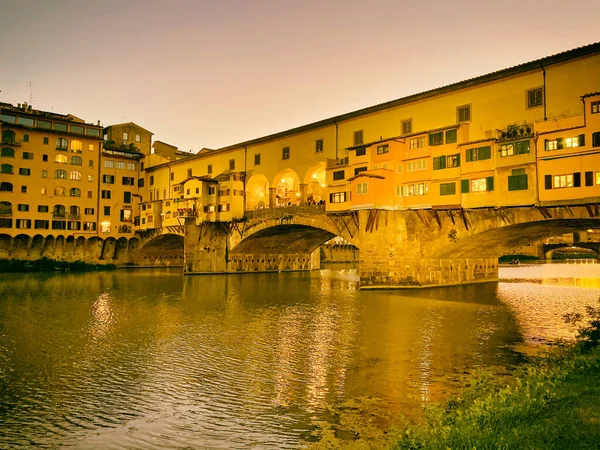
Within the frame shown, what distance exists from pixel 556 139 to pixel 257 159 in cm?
3411

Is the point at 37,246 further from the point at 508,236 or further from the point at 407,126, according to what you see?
the point at 508,236

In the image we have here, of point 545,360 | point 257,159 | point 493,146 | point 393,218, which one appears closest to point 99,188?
point 257,159

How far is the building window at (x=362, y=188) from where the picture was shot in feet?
130

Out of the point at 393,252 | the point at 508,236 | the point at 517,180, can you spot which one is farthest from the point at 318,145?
the point at 517,180

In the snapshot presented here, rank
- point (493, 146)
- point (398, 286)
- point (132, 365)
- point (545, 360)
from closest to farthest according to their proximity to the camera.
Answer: point (545, 360), point (132, 365), point (493, 146), point (398, 286)

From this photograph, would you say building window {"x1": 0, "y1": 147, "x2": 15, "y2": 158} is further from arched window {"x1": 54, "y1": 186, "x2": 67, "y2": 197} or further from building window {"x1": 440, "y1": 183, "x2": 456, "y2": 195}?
building window {"x1": 440, "y1": 183, "x2": 456, "y2": 195}

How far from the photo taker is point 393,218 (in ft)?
129

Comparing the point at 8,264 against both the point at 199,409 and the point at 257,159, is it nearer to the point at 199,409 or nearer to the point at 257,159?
the point at 257,159

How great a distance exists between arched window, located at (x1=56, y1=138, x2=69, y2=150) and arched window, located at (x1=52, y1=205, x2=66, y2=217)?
899 cm

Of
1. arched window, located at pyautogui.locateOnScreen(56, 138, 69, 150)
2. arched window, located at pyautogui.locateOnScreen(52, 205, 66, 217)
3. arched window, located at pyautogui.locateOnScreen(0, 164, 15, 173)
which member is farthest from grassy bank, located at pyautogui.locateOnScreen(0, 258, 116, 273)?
arched window, located at pyautogui.locateOnScreen(56, 138, 69, 150)

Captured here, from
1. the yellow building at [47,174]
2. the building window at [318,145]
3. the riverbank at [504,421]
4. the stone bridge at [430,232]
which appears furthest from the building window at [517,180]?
the yellow building at [47,174]

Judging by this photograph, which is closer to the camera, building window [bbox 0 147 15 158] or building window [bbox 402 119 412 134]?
building window [bbox 402 119 412 134]

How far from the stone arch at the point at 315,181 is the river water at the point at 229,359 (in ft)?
57.9

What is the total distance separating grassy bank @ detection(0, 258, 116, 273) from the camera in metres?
62.2
